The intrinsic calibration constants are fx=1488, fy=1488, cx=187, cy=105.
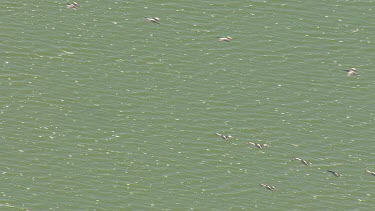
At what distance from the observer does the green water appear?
124750 millimetres

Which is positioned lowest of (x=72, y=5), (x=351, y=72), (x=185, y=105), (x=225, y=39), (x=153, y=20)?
(x=185, y=105)

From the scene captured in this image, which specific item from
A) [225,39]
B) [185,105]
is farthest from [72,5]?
[185,105]

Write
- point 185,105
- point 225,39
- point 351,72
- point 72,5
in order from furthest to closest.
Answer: point 72,5, point 225,39, point 351,72, point 185,105

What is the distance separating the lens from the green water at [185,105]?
409ft

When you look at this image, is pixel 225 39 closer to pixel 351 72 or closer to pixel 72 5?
pixel 351 72

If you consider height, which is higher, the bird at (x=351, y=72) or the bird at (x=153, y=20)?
the bird at (x=153, y=20)

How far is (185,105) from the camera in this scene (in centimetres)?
13412

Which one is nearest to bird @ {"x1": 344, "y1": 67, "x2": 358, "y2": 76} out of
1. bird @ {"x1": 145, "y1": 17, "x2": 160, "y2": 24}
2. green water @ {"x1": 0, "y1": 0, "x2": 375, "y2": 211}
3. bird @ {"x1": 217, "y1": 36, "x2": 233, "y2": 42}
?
green water @ {"x1": 0, "y1": 0, "x2": 375, "y2": 211}

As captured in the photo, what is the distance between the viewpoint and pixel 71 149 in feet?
419

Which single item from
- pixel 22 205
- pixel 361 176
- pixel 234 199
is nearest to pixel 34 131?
pixel 22 205

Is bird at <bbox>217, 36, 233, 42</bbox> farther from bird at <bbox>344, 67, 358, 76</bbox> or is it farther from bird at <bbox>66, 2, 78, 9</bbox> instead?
bird at <bbox>66, 2, 78, 9</bbox>

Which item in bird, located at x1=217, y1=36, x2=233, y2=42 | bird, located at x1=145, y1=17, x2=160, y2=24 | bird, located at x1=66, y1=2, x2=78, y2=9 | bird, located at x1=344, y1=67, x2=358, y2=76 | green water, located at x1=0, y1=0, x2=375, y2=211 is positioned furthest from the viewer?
bird, located at x1=66, y1=2, x2=78, y2=9

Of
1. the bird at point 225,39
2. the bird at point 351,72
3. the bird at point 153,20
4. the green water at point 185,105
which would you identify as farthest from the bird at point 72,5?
the bird at point 351,72

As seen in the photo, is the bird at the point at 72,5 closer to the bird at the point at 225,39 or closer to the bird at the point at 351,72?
the bird at the point at 225,39
